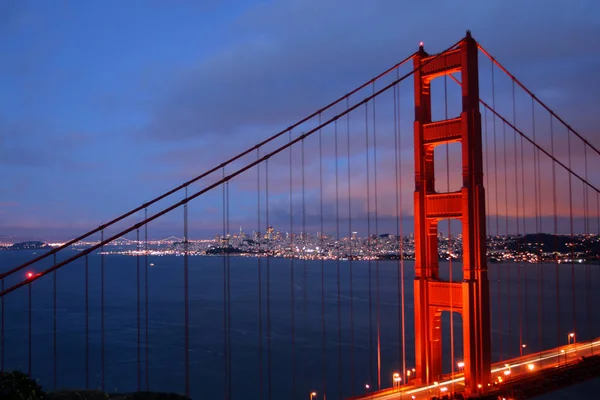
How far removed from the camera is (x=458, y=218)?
1203 centimetres

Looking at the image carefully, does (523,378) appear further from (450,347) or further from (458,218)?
(450,347)

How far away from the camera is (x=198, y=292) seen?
64.1 metres

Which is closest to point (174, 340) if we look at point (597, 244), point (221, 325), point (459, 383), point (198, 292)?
point (221, 325)

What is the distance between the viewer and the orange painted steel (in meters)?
11.5

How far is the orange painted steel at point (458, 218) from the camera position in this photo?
11.5 m

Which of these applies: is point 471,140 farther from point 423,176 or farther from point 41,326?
point 41,326

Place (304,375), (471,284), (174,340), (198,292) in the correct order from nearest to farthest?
(471,284) → (304,375) → (174,340) → (198,292)

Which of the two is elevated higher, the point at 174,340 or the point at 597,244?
the point at 597,244

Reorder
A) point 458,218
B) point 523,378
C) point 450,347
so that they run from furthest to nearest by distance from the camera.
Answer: point 450,347
point 523,378
point 458,218

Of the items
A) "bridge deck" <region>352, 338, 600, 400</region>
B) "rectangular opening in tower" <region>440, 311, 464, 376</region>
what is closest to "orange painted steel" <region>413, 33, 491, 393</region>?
"bridge deck" <region>352, 338, 600, 400</region>

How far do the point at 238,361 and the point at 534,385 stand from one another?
22.1m

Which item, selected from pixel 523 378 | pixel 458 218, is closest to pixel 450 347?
pixel 523 378

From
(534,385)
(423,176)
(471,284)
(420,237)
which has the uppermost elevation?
(423,176)

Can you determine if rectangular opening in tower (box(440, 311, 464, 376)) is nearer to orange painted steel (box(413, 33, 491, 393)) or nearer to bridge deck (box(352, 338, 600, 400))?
bridge deck (box(352, 338, 600, 400))
